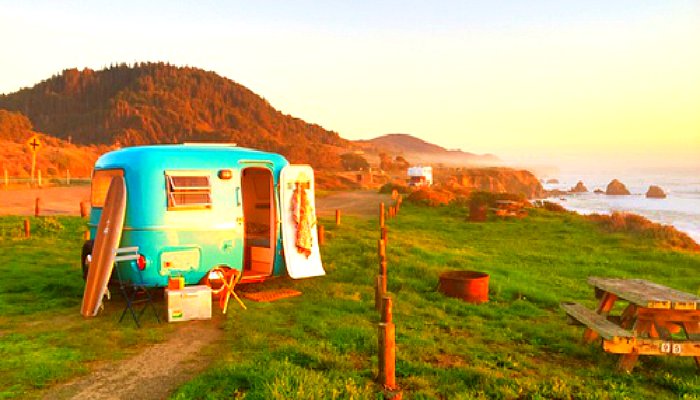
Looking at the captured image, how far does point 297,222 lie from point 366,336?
4.21 metres

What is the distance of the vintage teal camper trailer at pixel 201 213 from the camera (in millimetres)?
9312

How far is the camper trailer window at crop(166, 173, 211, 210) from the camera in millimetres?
9562

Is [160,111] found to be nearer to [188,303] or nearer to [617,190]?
[617,190]

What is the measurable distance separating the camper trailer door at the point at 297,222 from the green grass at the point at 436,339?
0.60m

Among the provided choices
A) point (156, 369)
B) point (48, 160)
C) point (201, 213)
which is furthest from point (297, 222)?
point (48, 160)

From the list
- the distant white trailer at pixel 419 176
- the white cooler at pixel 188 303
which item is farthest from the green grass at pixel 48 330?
the distant white trailer at pixel 419 176

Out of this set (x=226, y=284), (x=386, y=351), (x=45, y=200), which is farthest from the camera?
(x=45, y=200)

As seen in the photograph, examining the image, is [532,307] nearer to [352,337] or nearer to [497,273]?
[497,273]

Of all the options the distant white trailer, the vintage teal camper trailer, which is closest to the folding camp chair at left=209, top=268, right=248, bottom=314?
the vintage teal camper trailer

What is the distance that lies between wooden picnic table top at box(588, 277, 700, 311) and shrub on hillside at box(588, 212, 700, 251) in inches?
656

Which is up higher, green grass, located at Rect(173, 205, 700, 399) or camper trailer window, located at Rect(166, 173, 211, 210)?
camper trailer window, located at Rect(166, 173, 211, 210)

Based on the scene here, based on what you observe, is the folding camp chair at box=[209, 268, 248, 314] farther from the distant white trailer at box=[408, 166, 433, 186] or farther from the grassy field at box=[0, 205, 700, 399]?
the distant white trailer at box=[408, 166, 433, 186]

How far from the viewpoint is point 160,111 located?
146 metres

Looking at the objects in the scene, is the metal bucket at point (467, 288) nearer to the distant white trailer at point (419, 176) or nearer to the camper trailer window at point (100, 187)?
the camper trailer window at point (100, 187)
